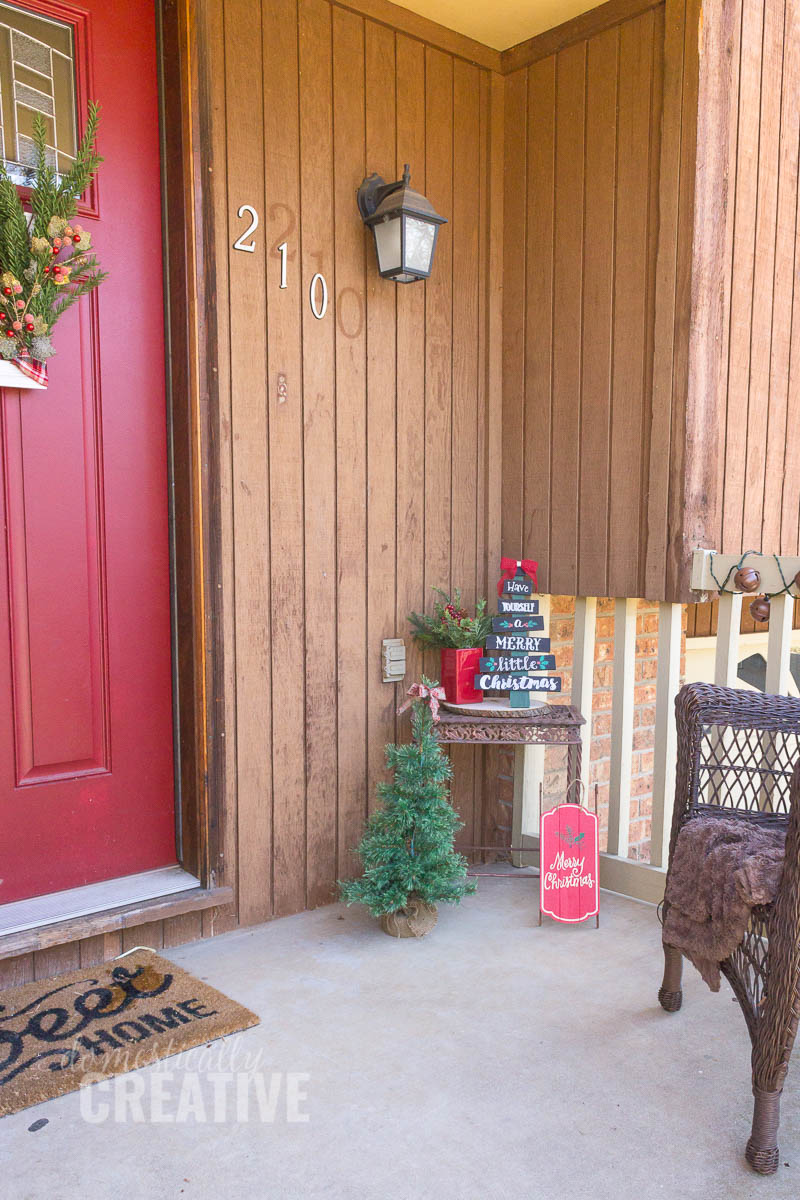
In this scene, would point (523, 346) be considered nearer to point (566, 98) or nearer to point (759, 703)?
point (566, 98)

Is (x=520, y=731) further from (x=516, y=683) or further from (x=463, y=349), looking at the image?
(x=463, y=349)

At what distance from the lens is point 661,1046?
1.86m

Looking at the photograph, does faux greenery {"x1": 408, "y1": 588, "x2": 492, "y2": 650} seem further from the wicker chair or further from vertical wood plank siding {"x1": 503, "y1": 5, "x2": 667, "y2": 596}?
the wicker chair

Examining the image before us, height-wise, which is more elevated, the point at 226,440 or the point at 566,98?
the point at 566,98

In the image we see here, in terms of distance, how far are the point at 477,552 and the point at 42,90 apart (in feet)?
5.72

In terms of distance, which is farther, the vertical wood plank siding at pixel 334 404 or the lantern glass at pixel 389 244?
the lantern glass at pixel 389 244

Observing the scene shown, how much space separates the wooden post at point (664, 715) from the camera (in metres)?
2.62

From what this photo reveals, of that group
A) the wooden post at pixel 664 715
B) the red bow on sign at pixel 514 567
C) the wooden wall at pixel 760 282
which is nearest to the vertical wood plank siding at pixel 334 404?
the red bow on sign at pixel 514 567

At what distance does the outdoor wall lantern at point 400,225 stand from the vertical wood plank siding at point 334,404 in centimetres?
5

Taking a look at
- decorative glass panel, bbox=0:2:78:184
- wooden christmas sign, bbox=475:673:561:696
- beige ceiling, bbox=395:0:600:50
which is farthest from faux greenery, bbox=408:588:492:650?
beige ceiling, bbox=395:0:600:50

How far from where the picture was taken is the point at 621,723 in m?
2.76

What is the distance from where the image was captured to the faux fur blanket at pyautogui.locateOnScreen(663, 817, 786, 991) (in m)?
1.56

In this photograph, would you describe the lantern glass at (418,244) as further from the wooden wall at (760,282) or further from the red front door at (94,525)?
the wooden wall at (760,282)

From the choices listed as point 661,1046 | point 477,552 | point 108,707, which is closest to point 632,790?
point 477,552
